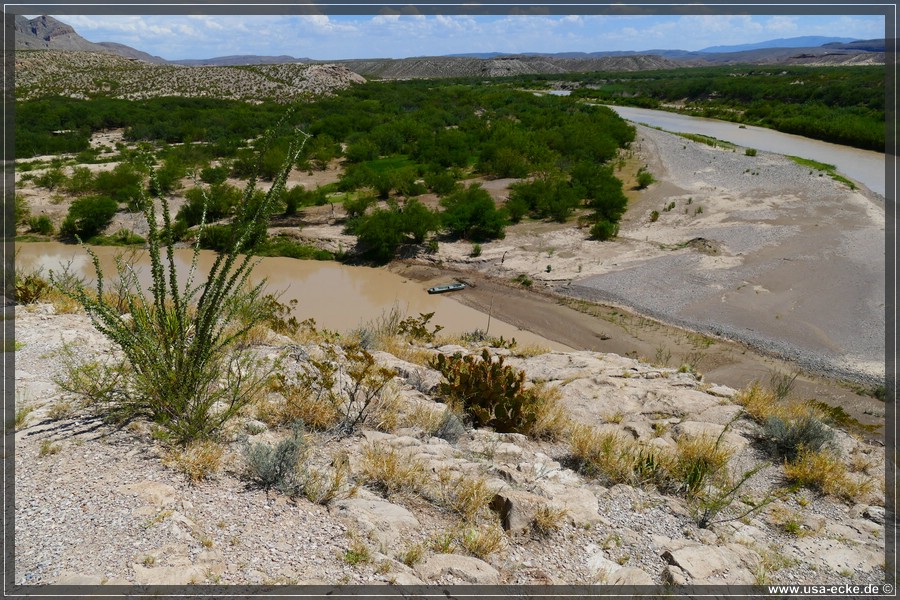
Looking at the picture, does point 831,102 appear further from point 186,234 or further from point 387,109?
point 186,234

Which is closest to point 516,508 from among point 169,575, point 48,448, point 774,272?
point 169,575

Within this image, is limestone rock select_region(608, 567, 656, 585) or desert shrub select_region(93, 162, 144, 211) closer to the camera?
limestone rock select_region(608, 567, 656, 585)

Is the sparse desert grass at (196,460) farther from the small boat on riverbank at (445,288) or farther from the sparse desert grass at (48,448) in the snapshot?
the small boat on riverbank at (445,288)

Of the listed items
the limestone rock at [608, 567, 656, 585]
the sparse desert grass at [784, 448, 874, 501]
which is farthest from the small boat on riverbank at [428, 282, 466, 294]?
the limestone rock at [608, 567, 656, 585]

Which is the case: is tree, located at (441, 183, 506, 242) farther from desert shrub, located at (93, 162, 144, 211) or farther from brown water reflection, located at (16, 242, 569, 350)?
desert shrub, located at (93, 162, 144, 211)

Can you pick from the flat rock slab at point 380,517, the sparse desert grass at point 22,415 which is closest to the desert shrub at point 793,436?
the flat rock slab at point 380,517

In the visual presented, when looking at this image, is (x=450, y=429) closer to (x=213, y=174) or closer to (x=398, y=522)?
(x=398, y=522)

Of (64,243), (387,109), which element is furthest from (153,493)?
(387,109)
